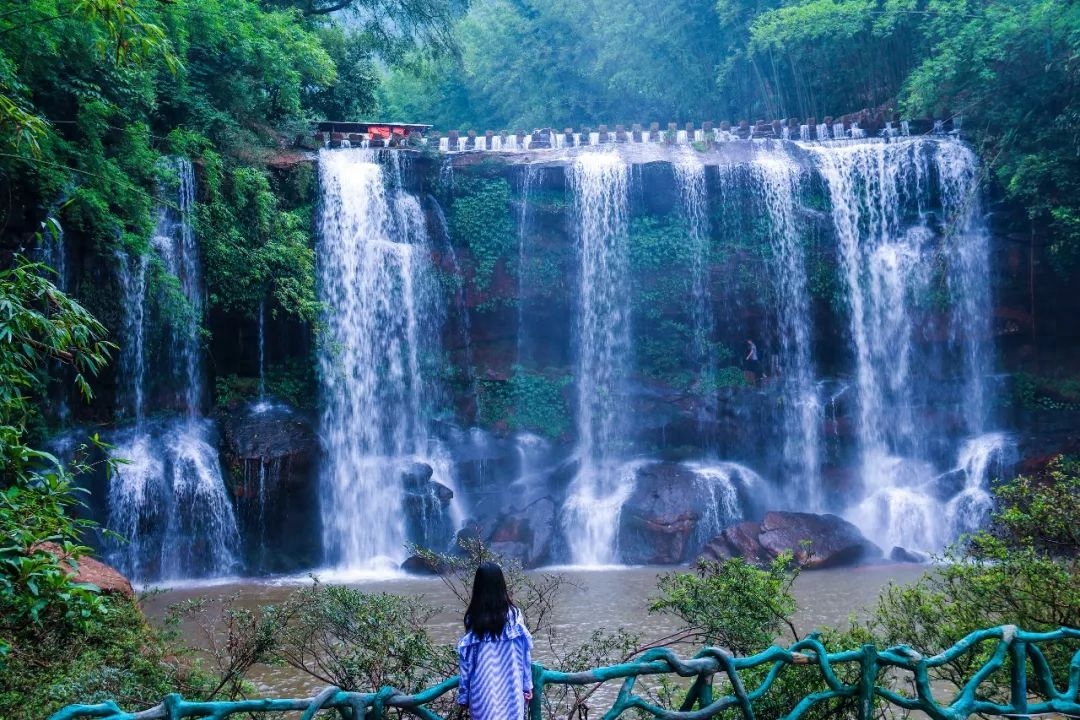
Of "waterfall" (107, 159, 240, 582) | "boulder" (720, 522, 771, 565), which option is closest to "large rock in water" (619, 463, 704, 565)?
"boulder" (720, 522, 771, 565)

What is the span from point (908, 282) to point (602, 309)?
6538 millimetres

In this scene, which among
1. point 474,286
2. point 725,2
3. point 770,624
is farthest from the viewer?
point 725,2

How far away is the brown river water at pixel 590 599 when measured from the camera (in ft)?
26.6

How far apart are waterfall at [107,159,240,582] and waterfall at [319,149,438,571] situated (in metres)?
2.14

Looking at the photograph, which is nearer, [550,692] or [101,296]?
[550,692]

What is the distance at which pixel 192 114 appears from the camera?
1590cm

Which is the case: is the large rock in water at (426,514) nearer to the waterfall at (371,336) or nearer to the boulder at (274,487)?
the waterfall at (371,336)

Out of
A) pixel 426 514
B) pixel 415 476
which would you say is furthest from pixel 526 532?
pixel 415 476

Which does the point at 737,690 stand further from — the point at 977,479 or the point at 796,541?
the point at 977,479

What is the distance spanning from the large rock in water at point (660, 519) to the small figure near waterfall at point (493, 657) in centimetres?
1101

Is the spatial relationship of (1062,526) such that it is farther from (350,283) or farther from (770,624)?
(350,283)

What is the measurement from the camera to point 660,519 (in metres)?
14.4

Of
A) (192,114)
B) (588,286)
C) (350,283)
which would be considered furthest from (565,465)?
(192,114)

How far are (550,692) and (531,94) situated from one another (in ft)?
98.2
